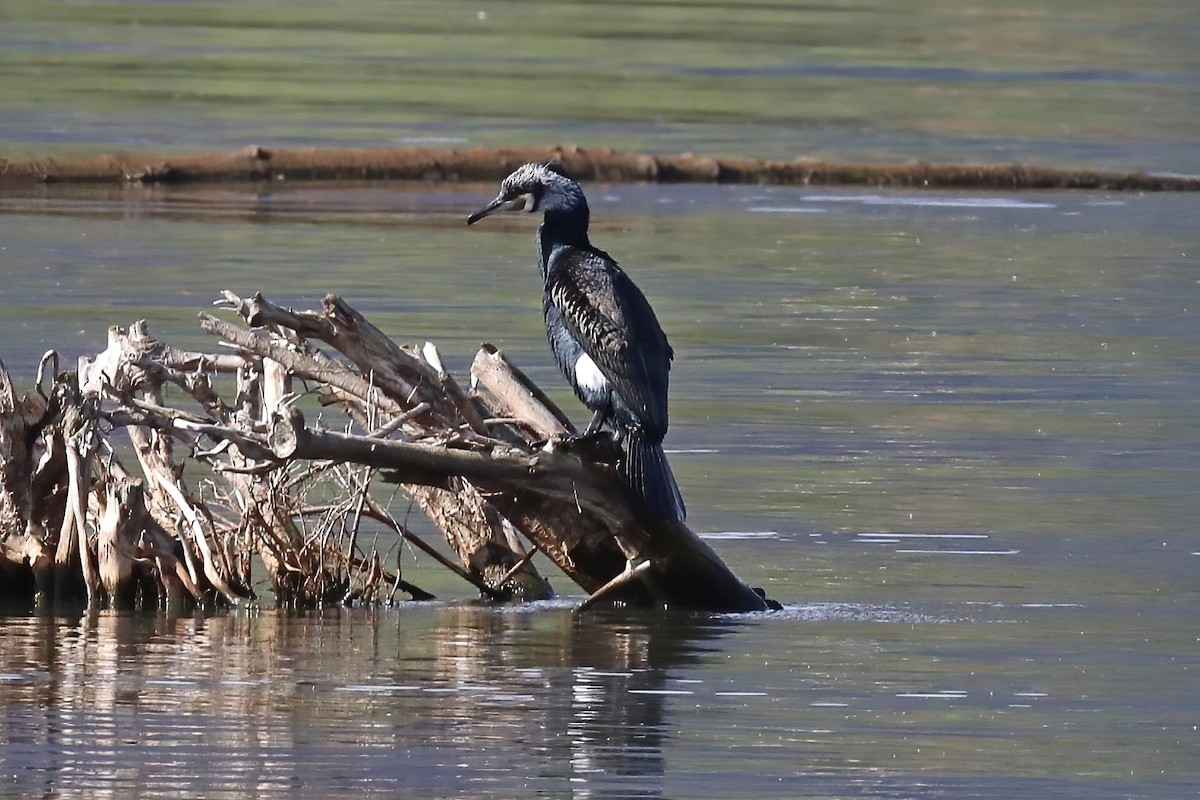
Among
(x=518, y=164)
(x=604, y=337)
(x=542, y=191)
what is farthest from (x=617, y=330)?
(x=518, y=164)

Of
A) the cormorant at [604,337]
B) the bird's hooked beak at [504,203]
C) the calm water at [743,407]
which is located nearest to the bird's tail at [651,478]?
the cormorant at [604,337]

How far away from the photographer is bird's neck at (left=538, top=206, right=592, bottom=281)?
9.20 metres

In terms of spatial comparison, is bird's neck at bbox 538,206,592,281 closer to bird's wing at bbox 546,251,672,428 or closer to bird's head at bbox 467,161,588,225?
bird's head at bbox 467,161,588,225

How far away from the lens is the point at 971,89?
29.0 metres

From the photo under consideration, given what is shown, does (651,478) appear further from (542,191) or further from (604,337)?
(542,191)

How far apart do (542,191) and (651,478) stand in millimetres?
1196

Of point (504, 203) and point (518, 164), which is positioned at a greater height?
point (518, 164)

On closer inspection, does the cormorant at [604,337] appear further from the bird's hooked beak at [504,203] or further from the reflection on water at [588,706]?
the reflection on water at [588,706]

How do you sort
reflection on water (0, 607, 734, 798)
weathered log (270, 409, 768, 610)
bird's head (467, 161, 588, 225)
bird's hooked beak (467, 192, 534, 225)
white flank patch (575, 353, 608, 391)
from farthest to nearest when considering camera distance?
bird's hooked beak (467, 192, 534, 225), bird's head (467, 161, 588, 225), white flank patch (575, 353, 608, 391), weathered log (270, 409, 768, 610), reflection on water (0, 607, 734, 798)

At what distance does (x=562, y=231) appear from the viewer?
921 centimetres

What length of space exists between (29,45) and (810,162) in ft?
39.4

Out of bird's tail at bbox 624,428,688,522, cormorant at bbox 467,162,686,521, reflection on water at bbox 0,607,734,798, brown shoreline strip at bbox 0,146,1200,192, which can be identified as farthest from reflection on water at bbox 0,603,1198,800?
brown shoreline strip at bbox 0,146,1200,192

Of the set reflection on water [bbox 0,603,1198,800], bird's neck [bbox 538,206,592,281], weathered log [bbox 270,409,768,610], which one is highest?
bird's neck [bbox 538,206,592,281]

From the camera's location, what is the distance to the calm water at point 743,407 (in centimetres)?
704
